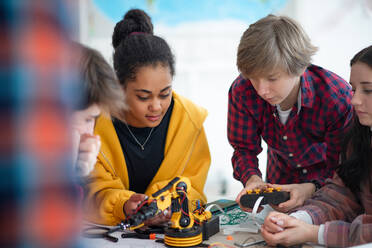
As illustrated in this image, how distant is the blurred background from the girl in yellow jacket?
196cm

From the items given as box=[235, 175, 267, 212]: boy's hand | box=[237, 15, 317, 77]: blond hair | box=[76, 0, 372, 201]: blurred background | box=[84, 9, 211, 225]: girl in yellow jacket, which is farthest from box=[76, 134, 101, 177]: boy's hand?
box=[76, 0, 372, 201]: blurred background

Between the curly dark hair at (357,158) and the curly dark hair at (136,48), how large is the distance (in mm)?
607

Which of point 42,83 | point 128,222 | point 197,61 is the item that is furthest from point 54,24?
point 197,61

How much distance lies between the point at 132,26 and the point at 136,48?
0.14m

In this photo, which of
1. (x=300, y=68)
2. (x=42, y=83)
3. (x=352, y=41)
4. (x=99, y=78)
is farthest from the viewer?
(x=352, y=41)

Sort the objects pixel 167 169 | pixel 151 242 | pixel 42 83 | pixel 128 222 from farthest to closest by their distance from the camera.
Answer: pixel 167 169 → pixel 151 242 → pixel 128 222 → pixel 42 83

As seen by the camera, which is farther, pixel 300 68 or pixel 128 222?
pixel 300 68

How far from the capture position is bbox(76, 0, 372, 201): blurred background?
11.2 feet

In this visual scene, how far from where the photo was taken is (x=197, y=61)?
346 cm

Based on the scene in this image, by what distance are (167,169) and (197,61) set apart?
2133mm

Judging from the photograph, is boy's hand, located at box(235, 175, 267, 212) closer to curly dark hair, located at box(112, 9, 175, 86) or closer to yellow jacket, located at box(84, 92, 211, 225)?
yellow jacket, located at box(84, 92, 211, 225)

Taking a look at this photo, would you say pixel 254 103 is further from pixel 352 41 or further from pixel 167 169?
pixel 352 41

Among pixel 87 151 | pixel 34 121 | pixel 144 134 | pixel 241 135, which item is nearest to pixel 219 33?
pixel 241 135

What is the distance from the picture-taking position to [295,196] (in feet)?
4.02
